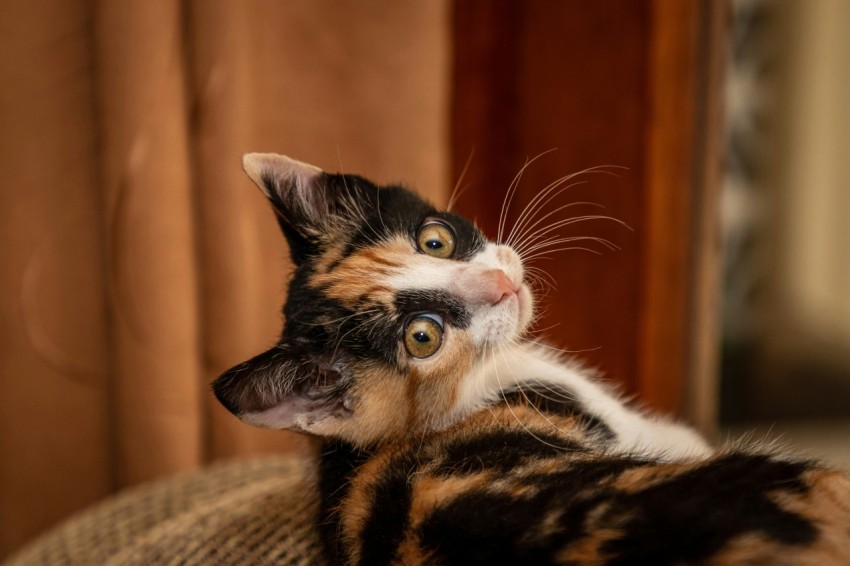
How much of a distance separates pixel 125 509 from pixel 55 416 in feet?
1.38

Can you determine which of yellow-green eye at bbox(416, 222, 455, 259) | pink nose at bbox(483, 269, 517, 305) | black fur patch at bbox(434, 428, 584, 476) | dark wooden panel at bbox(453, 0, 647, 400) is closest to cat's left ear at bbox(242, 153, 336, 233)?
yellow-green eye at bbox(416, 222, 455, 259)

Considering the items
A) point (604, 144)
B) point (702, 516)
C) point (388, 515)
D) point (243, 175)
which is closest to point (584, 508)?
point (702, 516)

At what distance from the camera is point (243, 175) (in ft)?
4.30

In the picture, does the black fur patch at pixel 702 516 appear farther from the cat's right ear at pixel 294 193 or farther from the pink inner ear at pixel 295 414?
the cat's right ear at pixel 294 193

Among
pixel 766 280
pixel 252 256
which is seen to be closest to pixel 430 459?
pixel 252 256

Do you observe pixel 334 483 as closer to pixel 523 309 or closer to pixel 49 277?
pixel 523 309

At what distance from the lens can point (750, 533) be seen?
0.50 m

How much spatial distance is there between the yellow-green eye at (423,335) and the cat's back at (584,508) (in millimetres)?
118

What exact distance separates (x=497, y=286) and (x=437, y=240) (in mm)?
116

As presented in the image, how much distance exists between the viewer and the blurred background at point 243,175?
1.24 metres

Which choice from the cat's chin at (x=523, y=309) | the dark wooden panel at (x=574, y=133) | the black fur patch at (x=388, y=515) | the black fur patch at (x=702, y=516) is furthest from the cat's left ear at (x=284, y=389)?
the dark wooden panel at (x=574, y=133)

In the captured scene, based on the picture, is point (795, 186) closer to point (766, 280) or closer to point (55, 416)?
point (766, 280)

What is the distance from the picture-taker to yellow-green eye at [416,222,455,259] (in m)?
0.90

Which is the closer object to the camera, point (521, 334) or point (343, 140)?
point (521, 334)
